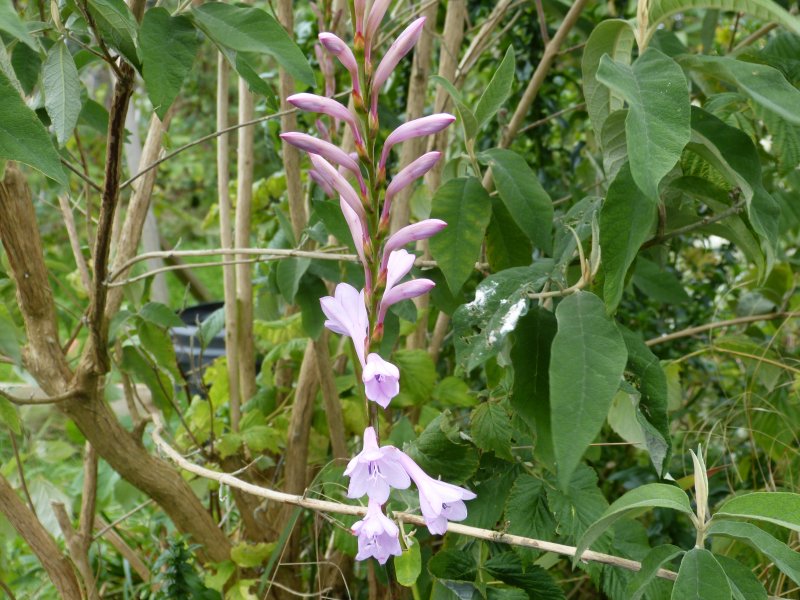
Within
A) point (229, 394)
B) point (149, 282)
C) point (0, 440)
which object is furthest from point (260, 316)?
point (0, 440)

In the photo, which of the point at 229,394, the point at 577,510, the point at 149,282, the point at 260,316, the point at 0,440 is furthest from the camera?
the point at 0,440

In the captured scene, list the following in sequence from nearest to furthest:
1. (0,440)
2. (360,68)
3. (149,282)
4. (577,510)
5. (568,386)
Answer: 1. (568,386)
2. (360,68)
3. (577,510)
4. (149,282)
5. (0,440)

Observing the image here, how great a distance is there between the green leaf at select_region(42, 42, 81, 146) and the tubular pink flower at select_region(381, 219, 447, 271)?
341mm

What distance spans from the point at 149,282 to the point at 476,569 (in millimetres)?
777

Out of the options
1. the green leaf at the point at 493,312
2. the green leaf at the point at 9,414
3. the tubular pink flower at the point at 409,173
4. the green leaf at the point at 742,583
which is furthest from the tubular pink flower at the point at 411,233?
the green leaf at the point at 9,414

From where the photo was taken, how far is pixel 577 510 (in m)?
1.05

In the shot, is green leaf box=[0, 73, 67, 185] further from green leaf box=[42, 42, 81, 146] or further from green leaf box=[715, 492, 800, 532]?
green leaf box=[715, 492, 800, 532]

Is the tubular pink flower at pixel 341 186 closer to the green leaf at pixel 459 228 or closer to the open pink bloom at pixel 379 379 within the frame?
the open pink bloom at pixel 379 379

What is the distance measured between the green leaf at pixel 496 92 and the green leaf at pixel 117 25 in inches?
15.3

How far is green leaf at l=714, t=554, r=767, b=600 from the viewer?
2.54 ft

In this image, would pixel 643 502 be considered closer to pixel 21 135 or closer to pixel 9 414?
pixel 21 135

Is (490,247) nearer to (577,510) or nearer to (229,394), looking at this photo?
(577,510)

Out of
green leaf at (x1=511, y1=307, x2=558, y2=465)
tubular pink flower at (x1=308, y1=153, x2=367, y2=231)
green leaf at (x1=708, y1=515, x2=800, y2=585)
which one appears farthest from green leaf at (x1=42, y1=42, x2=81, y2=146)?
green leaf at (x1=708, y1=515, x2=800, y2=585)

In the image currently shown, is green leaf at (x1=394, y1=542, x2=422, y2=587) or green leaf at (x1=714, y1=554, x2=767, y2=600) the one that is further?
green leaf at (x1=394, y1=542, x2=422, y2=587)
